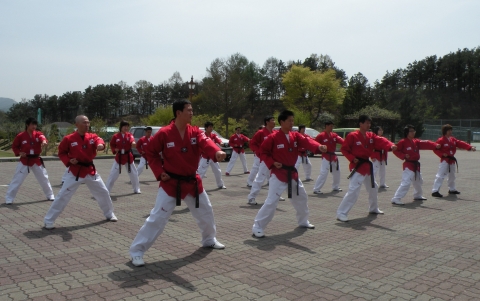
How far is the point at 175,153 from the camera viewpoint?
18.1 ft

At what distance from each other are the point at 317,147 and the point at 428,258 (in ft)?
7.51

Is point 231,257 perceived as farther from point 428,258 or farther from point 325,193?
point 325,193

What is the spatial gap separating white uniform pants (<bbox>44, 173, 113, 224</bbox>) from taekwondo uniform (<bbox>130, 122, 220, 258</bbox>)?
256 cm

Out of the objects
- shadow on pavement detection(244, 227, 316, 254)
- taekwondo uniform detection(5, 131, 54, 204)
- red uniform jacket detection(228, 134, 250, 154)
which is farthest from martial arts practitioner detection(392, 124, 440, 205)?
taekwondo uniform detection(5, 131, 54, 204)

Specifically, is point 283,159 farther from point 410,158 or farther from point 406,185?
point 410,158

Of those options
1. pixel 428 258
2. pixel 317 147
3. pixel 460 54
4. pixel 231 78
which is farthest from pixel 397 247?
pixel 460 54

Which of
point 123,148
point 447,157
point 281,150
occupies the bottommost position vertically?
point 447,157

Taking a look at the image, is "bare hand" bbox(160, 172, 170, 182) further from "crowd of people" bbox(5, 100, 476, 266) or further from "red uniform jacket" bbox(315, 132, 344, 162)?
"red uniform jacket" bbox(315, 132, 344, 162)

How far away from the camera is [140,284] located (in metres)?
4.70

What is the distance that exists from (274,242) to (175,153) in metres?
2.19

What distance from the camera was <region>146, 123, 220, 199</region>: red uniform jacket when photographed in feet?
18.0

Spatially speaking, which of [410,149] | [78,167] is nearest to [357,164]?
[410,149]

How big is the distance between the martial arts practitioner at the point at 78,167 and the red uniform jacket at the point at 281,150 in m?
3.01

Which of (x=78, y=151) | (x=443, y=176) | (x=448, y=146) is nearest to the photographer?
(x=78, y=151)
